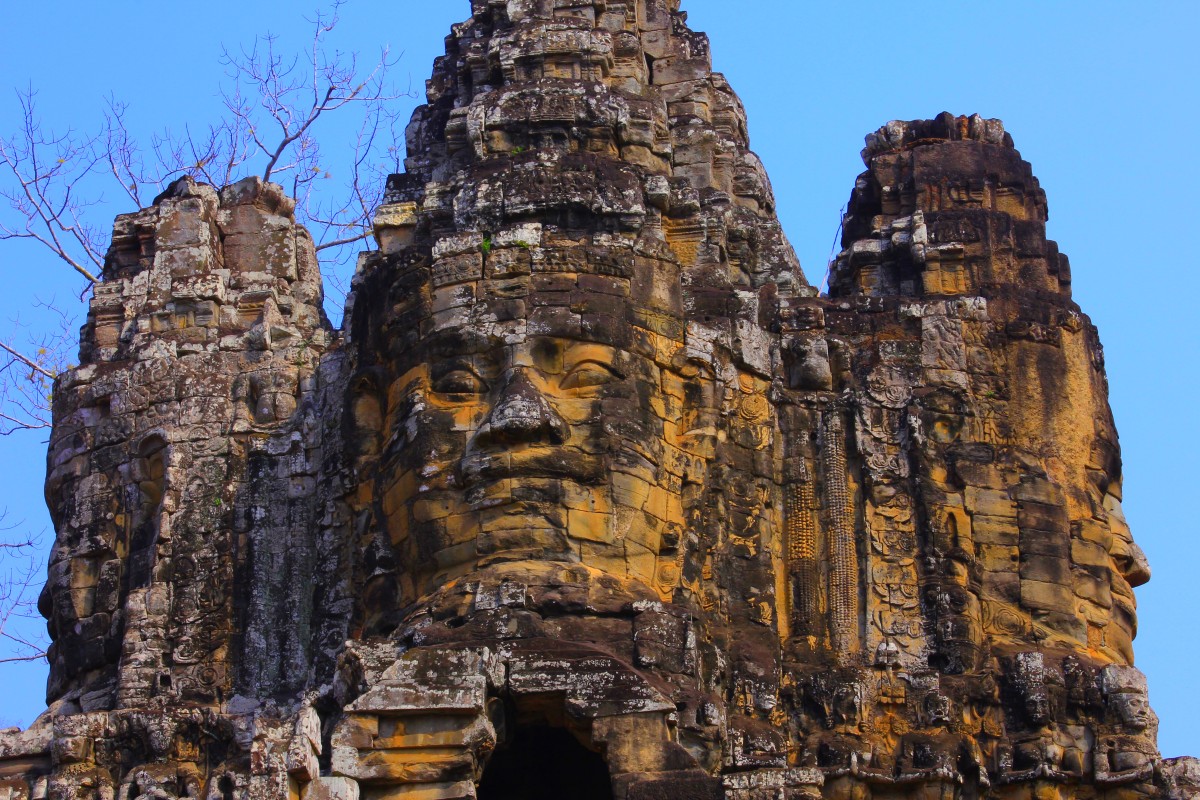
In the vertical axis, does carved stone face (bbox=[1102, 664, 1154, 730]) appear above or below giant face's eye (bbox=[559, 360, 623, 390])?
below

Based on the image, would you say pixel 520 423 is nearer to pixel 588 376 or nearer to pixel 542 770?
pixel 588 376

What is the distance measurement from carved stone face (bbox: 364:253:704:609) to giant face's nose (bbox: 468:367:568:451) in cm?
1

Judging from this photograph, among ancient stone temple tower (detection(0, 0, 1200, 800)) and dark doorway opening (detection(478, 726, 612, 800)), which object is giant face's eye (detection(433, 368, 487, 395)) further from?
dark doorway opening (detection(478, 726, 612, 800))

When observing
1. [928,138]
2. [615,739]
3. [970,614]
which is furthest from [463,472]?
[928,138]

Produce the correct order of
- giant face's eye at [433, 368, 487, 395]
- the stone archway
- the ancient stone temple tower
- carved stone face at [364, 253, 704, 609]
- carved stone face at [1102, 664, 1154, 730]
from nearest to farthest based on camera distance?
the stone archway → the ancient stone temple tower → carved stone face at [364, 253, 704, 609] → carved stone face at [1102, 664, 1154, 730] → giant face's eye at [433, 368, 487, 395]

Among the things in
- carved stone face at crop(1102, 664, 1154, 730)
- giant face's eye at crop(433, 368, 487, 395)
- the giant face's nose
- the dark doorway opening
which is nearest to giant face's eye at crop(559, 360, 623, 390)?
the giant face's nose

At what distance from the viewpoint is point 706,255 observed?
2770cm

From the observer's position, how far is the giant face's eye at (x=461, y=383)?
25.6 m

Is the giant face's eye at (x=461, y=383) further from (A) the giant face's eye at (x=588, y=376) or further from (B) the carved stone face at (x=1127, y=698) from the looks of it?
(B) the carved stone face at (x=1127, y=698)

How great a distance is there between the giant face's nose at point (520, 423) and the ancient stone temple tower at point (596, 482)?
4 centimetres

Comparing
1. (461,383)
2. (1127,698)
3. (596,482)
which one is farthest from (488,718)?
(1127,698)

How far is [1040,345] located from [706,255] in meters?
3.45

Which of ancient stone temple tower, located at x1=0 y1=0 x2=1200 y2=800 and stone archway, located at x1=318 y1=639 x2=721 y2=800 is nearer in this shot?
stone archway, located at x1=318 y1=639 x2=721 y2=800

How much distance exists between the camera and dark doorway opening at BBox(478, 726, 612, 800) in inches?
1012
